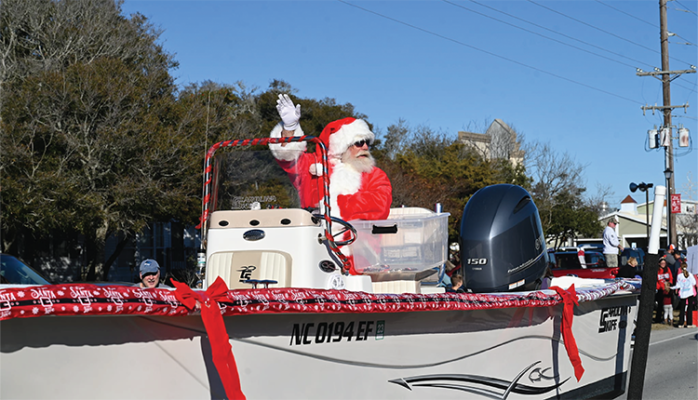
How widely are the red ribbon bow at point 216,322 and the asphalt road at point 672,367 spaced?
255 inches

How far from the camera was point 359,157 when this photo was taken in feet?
21.3

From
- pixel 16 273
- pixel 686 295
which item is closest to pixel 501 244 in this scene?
pixel 16 273

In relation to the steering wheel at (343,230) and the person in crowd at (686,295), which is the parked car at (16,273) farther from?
the person in crowd at (686,295)

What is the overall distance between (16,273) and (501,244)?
16.2ft

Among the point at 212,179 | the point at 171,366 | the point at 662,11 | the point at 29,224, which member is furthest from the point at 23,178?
the point at 662,11

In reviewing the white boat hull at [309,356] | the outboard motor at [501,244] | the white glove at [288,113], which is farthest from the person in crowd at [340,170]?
the white boat hull at [309,356]

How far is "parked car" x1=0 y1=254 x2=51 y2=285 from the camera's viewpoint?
7.21 m

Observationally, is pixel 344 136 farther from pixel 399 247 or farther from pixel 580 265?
pixel 580 265

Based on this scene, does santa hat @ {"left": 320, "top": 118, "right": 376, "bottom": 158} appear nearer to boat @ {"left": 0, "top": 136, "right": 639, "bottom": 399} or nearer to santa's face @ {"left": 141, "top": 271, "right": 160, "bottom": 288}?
boat @ {"left": 0, "top": 136, "right": 639, "bottom": 399}

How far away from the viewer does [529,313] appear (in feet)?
18.5

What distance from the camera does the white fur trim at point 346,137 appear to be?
6531 millimetres

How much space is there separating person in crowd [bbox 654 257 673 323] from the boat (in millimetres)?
9050

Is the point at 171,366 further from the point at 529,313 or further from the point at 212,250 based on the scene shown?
the point at 529,313

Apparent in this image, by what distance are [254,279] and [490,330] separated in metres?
1.79
